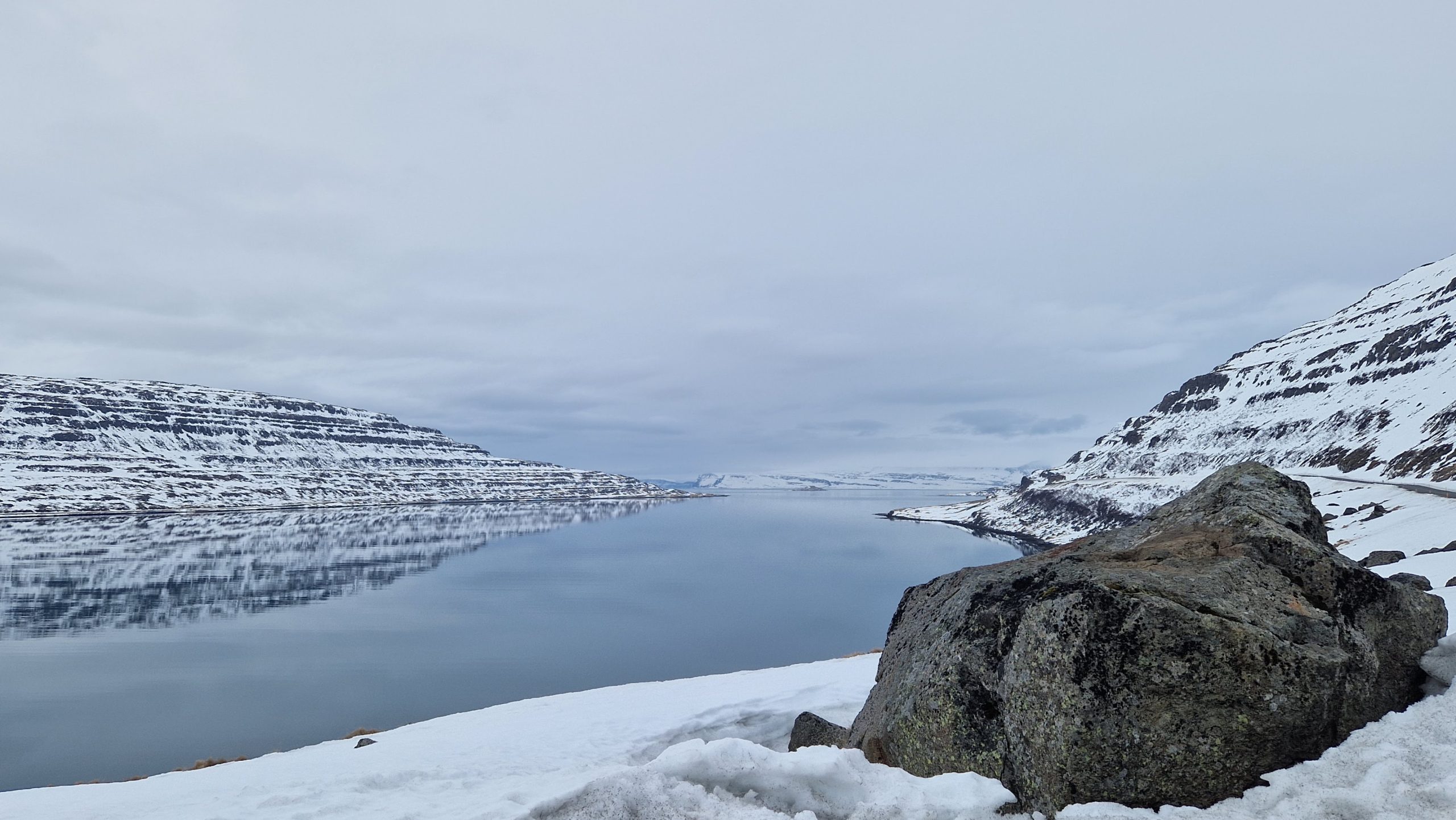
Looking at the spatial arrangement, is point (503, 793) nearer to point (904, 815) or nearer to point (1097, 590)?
point (904, 815)

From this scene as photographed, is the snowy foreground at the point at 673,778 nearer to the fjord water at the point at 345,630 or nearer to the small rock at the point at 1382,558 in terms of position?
the small rock at the point at 1382,558

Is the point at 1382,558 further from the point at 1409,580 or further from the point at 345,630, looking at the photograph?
the point at 345,630

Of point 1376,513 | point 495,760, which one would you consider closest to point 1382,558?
point 1376,513

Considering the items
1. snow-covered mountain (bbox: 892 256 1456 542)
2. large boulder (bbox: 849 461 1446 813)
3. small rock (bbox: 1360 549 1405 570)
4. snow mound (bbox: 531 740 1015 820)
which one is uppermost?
snow-covered mountain (bbox: 892 256 1456 542)

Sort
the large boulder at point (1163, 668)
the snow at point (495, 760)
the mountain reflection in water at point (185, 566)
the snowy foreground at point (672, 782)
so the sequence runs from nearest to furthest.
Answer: the snowy foreground at point (672, 782)
the large boulder at point (1163, 668)
the snow at point (495, 760)
the mountain reflection in water at point (185, 566)

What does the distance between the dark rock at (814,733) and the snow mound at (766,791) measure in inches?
172

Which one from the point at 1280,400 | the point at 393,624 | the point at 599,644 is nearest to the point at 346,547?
the point at 393,624

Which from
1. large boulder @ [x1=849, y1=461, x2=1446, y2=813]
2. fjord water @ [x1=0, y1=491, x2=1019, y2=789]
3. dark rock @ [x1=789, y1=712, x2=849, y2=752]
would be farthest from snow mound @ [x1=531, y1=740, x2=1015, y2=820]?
fjord water @ [x1=0, y1=491, x2=1019, y2=789]

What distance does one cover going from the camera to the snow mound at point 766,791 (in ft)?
28.1

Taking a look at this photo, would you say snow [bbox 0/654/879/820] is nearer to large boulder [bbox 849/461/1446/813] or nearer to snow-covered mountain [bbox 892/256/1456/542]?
large boulder [bbox 849/461/1446/813]

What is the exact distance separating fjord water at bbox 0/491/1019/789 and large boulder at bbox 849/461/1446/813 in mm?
33697

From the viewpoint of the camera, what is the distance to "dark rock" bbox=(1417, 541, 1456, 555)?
2720 centimetres

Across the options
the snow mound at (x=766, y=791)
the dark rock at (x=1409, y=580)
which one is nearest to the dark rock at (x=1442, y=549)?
the dark rock at (x=1409, y=580)

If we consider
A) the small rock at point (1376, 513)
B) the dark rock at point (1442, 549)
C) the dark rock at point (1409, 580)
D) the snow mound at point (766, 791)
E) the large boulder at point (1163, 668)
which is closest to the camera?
the large boulder at point (1163, 668)
